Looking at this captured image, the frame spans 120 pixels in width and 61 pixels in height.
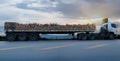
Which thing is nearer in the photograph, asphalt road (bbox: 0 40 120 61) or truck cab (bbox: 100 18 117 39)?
asphalt road (bbox: 0 40 120 61)

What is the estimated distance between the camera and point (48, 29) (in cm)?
3466

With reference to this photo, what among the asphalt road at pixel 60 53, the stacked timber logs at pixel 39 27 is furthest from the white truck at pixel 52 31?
the asphalt road at pixel 60 53

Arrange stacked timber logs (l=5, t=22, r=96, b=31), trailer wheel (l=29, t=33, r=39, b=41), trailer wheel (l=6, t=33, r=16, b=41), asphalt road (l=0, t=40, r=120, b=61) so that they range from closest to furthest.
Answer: asphalt road (l=0, t=40, r=120, b=61)
trailer wheel (l=6, t=33, r=16, b=41)
stacked timber logs (l=5, t=22, r=96, b=31)
trailer wheel (l=29, t=33, r=39, b=41)

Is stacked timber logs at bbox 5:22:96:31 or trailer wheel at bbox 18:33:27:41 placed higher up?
stacked timber logs at bbox 5:22:96:31

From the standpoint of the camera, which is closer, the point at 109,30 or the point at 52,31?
the point at 52,31

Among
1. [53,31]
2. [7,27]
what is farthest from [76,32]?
[7,27]

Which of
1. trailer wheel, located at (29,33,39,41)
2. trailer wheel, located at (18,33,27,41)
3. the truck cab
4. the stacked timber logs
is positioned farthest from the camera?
the truck cab

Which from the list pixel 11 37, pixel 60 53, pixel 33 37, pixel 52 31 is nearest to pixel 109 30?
pixel 52 31

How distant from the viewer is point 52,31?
34750mm

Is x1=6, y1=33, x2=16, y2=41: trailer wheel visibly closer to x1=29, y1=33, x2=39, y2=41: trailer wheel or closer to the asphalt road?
x1=29, y1=33, x2=39, y2=41: trailer wheel

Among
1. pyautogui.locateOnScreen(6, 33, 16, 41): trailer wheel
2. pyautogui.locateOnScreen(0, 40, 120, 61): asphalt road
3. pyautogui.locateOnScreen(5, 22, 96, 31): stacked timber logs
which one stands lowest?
pyautogui.locateOnScreen(0, 40, 120, 61): asphalt road

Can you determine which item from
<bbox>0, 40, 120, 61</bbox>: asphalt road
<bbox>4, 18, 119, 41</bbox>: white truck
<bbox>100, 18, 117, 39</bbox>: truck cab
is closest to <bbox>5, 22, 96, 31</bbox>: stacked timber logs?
<bbox>4, 18, 119, 41</bbox>: white truck

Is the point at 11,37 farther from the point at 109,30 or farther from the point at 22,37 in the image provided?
the point at 109,30

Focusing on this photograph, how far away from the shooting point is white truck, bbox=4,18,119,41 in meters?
34.3
